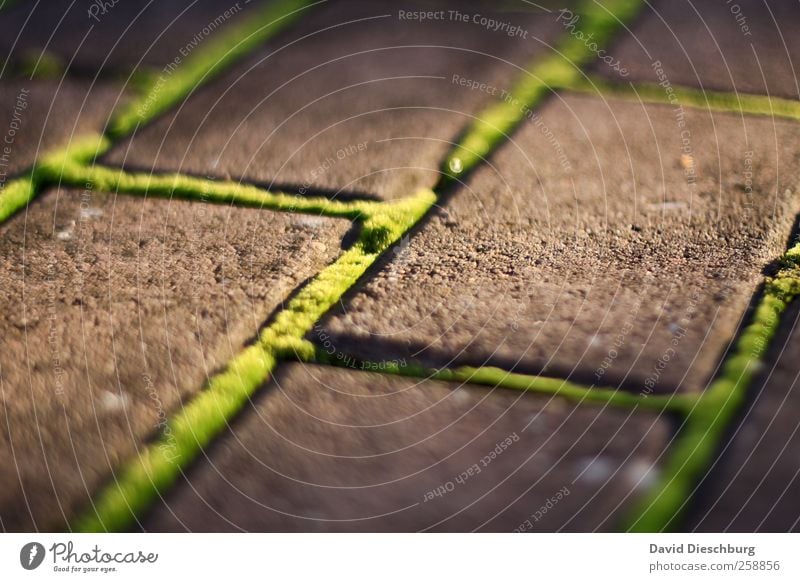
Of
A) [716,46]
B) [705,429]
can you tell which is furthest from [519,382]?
[716,46]

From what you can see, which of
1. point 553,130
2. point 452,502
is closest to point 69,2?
point 553,130

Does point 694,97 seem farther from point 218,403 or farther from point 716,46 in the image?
point 218,403

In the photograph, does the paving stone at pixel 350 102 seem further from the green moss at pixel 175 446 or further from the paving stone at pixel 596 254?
the green moss at pixel 175 446


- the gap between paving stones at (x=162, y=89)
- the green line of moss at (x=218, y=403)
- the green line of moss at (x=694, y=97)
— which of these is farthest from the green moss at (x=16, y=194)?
the green line of moss at (x=694, y=97)

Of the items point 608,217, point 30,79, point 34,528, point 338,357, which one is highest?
point 30,79

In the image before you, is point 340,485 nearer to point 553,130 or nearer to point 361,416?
point 361,416
